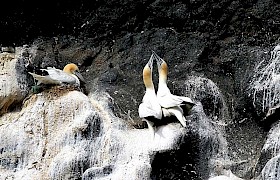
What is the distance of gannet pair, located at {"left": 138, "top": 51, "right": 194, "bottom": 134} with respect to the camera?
6375mm

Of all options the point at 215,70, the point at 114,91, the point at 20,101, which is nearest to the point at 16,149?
the point at 20,101

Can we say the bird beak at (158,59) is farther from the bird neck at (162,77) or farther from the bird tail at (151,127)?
the bird tail at (151,127)

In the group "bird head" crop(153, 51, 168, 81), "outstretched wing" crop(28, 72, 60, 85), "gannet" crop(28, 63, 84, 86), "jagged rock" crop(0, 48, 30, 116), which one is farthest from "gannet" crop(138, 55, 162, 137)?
"jagged rock" crop(0, 48, 30, 116)

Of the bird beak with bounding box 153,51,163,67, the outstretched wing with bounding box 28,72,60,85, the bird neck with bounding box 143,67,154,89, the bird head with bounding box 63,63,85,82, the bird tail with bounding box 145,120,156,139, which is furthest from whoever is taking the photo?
the bird head with bounding box 63,63,85,82

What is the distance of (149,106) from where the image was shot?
21.4 feet

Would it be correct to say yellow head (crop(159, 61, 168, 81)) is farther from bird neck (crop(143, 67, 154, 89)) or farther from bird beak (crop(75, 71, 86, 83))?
bird beak (crop(75, 71, 86, 83))

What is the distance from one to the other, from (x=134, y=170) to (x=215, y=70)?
6.14ft

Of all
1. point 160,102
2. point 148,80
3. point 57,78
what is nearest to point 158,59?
point 148,80

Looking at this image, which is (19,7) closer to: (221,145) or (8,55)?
(8,55)

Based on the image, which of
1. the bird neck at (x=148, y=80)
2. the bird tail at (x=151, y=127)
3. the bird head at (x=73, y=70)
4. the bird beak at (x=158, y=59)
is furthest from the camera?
the bird head at (x=73, y=70)

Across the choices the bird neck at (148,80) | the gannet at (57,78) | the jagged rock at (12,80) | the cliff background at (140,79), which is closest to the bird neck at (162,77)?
the bird neck at (148,80)

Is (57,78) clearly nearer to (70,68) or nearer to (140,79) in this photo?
(70,68)

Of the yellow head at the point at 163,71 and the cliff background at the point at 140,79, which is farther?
the yellow head at the point at 163,71

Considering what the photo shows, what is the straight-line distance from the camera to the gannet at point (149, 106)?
636 centimetres
